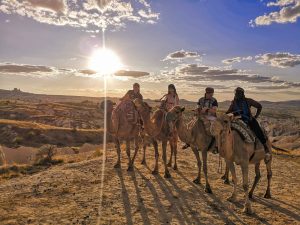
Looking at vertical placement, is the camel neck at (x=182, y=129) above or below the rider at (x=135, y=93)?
below

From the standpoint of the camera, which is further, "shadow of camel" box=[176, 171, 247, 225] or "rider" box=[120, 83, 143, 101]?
"rider" box=[120, 83, 143, 101]

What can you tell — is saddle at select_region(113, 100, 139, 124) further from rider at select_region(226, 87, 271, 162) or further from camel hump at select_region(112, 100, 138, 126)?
rider at select_region(226, 87, 271, 162)

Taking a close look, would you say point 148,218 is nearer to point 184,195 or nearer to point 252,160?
point 184,195

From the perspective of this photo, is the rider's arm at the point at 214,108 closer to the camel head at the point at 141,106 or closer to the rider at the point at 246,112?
the rider at the point at 246,112

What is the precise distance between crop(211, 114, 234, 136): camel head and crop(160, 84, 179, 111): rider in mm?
5319

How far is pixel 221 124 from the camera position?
10523 mm

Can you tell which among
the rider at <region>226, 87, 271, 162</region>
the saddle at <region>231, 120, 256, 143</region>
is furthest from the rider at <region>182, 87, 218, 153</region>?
the saddle at <region>231, 120, 256, 143</region>

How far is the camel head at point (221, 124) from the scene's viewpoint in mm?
10484

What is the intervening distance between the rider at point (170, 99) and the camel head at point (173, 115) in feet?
6.70

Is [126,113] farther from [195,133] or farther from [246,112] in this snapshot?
[246,112]

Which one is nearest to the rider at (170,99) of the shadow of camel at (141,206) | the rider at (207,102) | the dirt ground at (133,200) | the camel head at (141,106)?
the camel head at (141,106)

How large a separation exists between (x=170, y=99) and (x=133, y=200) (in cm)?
576

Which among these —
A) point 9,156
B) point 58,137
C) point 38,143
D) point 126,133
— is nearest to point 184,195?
point 126,133

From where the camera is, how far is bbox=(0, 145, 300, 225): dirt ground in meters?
9.90
